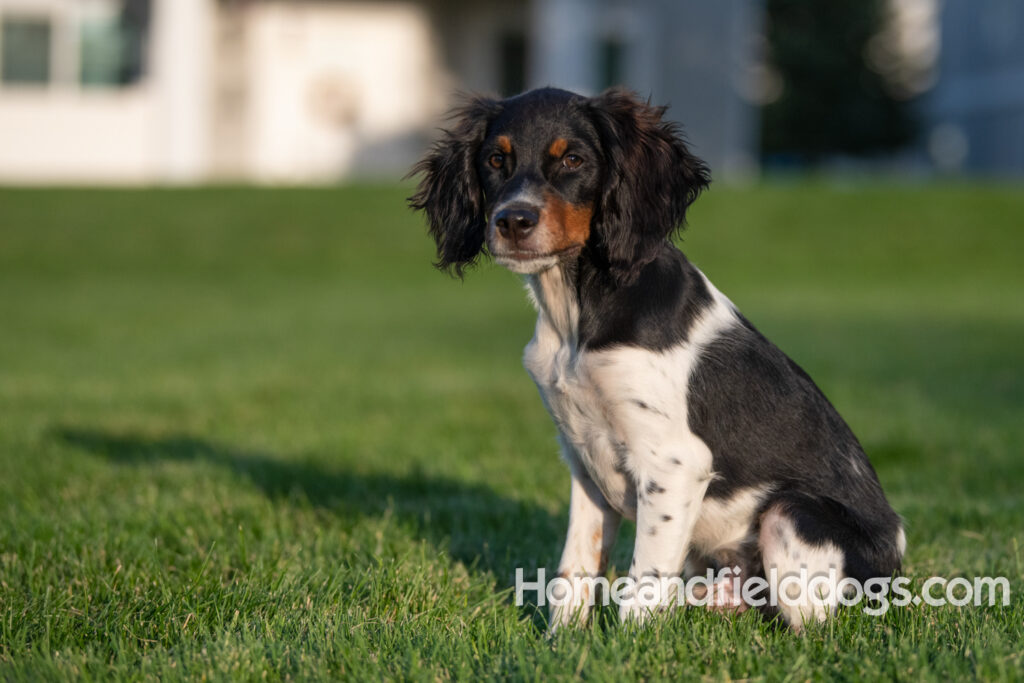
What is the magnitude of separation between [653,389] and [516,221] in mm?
637

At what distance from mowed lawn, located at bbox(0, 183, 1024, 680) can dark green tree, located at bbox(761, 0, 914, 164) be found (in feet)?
79.6

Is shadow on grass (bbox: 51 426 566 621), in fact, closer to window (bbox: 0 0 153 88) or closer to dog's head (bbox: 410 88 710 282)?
dog's head (bbox: 410 88 710 282)

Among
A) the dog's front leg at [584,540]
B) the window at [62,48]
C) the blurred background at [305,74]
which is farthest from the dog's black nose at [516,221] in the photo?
the window at [62,48]

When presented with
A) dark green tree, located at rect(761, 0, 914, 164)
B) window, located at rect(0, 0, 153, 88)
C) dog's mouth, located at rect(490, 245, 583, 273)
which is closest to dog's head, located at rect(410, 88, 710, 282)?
dog's mouth, located at rect(490, 245, 583, 273)

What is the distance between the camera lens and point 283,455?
6.46m

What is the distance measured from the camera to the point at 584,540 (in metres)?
3.68

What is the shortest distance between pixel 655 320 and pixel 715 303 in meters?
0.30

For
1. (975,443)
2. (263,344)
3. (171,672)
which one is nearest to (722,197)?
(263,344)

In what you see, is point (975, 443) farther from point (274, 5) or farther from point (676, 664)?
point (274, 5)

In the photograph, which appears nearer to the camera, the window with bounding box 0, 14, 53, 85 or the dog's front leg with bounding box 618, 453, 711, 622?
the dog's front leg with bounding box 618, 453, 711, 622

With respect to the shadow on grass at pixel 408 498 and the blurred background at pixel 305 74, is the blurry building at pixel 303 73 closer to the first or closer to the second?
the blurred background at pixel 305 74

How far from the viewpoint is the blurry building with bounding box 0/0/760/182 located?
2152 centimetres

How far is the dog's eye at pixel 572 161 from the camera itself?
11.6 ft

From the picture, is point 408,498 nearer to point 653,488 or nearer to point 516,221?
point 653,488
